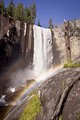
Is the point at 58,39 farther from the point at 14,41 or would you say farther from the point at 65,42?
the point at 14,41

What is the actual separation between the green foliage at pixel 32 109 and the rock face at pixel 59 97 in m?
0.24

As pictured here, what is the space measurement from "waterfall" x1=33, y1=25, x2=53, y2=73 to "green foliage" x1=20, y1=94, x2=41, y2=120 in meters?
45.6

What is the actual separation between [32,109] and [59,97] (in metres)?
1.41

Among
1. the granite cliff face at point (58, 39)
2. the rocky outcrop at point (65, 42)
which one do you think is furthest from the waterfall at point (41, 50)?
the rocky outcrop at point (65, 42)

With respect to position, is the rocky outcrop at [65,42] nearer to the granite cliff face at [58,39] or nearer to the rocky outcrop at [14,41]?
the granite cliff face at [58,39]

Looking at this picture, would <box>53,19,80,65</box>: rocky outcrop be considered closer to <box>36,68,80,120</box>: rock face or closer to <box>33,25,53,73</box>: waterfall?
<box>33,25,53,73</box>: waterfall

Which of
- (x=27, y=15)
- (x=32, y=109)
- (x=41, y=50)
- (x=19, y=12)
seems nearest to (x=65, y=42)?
(x=41, y=50)

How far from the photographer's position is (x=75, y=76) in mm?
9742

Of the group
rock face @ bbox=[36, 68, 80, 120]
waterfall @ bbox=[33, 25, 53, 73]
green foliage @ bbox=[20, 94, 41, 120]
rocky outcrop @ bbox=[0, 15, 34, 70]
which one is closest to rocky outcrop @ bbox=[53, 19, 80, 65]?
waterfall @ bbox=[33, 25, 53, 73]

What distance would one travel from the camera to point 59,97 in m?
9.12

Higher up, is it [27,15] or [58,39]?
[27,15]

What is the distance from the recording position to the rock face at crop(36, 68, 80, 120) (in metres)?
8.52

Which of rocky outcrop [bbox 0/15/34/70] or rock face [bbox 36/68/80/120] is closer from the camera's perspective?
rock face [bbox 36/68/80/120]

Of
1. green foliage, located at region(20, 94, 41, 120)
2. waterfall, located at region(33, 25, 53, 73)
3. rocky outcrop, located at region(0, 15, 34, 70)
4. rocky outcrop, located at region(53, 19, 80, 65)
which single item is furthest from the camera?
rocky outcrop, located at region(53, 19, 80, 65)
